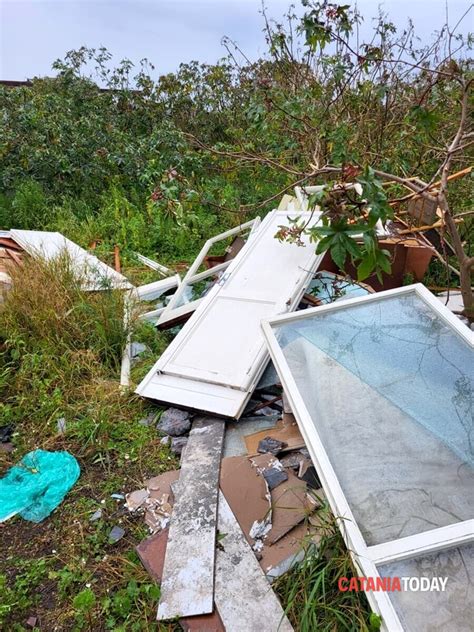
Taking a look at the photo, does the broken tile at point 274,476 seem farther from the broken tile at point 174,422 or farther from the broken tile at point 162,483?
the broken tile at point 174,422

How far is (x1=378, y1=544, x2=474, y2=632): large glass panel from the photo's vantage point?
140 cm

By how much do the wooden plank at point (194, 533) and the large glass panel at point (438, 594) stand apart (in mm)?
821

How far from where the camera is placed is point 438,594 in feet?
4.78

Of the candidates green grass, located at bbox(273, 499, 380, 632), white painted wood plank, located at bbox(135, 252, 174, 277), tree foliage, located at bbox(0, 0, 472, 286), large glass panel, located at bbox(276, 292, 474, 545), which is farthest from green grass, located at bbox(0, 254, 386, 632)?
tree foliage, located at bbox(0, 0, 472, 286)

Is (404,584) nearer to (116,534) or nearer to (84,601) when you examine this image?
(84,601)

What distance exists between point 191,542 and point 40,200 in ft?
16.3

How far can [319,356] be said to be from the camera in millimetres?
2344

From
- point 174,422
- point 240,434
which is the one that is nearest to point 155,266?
point 174,422

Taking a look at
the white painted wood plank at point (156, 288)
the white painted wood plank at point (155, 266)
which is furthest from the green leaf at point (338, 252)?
the white painted wood plank at point (155, 266)

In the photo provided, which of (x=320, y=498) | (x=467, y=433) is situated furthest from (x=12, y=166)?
(x=467, y=433)

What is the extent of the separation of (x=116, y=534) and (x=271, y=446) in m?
0.97

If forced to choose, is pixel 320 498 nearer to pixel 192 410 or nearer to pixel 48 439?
pixel 192 410

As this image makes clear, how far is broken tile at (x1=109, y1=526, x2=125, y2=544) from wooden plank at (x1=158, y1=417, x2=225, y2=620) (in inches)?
11.5

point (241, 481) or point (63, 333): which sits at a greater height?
point (63, 333)
